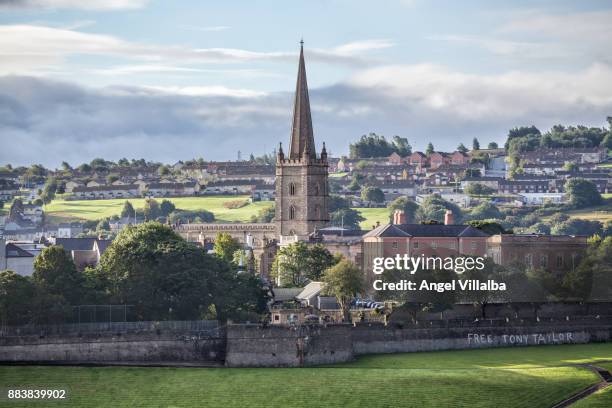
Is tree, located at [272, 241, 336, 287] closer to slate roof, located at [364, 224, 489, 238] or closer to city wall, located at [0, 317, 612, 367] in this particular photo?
slate roof, located at [364, 224, 489, 238]

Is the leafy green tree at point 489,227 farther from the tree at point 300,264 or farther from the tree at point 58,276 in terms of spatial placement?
the tree at point 58,276

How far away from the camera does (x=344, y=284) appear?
402ft

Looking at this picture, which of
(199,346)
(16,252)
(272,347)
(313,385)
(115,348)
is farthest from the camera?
(16,252)

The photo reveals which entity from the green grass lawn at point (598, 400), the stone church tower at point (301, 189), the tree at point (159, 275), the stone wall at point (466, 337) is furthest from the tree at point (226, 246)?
the green grass lawn at point (598, 400)

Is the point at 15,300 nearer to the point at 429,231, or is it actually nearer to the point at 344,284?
the point at 344,284

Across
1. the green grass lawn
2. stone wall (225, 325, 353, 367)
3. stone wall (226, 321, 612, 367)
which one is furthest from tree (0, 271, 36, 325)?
the green grass lawn

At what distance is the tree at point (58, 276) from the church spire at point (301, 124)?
44.2 m

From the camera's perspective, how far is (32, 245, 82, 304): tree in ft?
351

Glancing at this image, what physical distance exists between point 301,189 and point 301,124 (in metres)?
5.50

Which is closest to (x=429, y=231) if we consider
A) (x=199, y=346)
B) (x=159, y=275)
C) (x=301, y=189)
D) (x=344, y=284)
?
(x=301, y=189)

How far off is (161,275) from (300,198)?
5131 centimetres

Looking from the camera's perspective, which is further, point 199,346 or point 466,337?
point 466,337

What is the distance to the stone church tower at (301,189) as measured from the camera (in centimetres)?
15975

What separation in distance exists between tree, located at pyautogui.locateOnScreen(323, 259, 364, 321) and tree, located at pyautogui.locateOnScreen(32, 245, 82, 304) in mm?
17258
